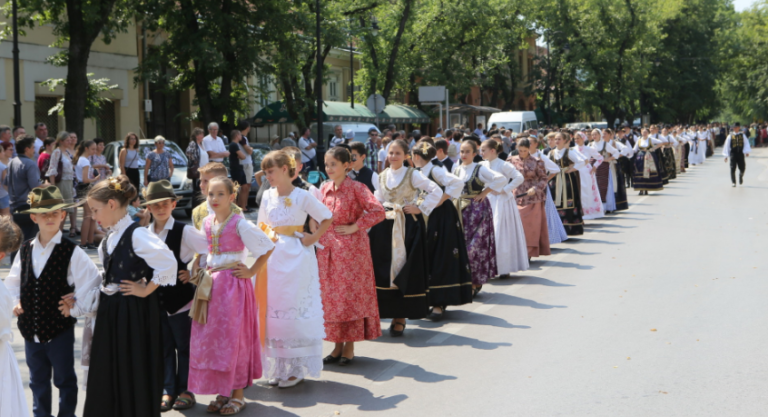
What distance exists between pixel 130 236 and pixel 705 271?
25.7 feet

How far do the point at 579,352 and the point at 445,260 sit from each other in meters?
1.81

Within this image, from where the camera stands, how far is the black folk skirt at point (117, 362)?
449 cm

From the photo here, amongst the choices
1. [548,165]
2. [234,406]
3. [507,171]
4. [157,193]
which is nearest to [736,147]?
[548,165]

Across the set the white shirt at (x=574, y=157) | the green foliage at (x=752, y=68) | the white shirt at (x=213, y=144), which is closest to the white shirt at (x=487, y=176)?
the white shirt at (x=574, y=157)

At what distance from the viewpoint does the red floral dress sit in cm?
637

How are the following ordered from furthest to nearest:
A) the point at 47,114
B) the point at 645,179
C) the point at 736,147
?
1. the point at 736,147
2. the point at 47,114
3. the point at 645,179

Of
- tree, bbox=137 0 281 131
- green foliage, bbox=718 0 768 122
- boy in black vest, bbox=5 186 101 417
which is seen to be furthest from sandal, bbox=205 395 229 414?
green foliage, bbox=718 0 768 122

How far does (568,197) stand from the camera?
14.2m

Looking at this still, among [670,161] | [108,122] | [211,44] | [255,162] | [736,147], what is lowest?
[670,161]

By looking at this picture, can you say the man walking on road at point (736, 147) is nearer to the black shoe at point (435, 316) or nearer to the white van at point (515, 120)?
the white van at point (515, 120)

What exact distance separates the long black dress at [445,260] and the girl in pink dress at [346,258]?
5.40 ft

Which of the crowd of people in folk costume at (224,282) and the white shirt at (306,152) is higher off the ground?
the white shirt at (306,152)

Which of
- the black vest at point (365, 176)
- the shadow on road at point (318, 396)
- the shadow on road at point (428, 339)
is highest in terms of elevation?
the black vest at point (365, 176)

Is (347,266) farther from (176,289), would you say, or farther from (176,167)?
(176,167)
